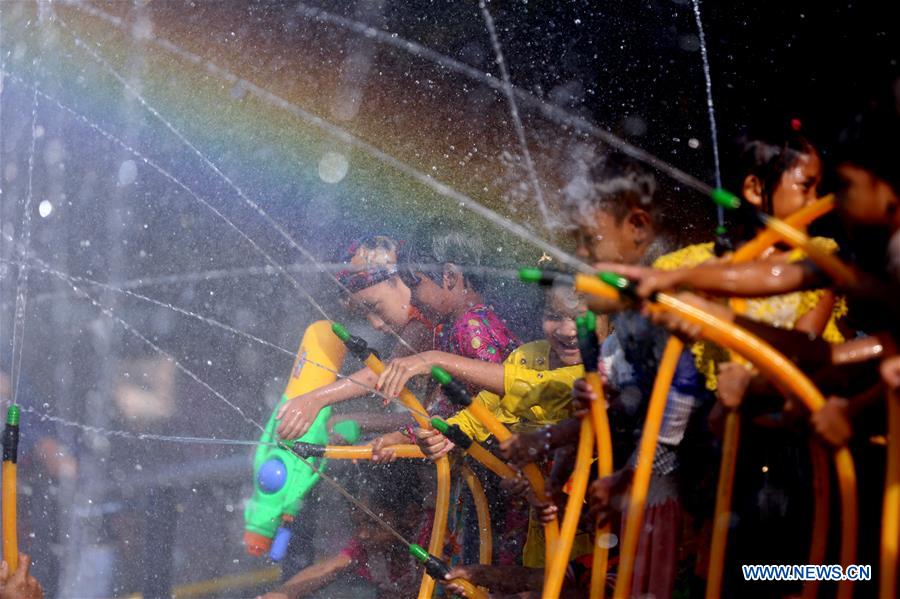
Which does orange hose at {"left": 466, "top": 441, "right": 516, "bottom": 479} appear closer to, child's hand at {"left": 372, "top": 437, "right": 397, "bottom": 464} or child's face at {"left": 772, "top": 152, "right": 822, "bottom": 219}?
child's hand at {"left": 372, "top": 437, "right": 397, "bottom": 464}

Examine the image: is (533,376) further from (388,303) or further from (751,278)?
(751,278)

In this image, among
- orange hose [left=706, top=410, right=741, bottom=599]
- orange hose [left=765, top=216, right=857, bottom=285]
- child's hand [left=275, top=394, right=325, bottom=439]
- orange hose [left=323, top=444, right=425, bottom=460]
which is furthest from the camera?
child's hand [left=275, top=394, right=325, bottom=439]

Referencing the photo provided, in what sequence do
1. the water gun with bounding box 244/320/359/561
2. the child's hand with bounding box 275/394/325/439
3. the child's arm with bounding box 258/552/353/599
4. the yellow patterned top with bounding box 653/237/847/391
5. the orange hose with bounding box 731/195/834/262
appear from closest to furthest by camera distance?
1. the orange hose with bounding box 731/195/834/262
2. the yellow patterned top with bounding box 653/237/847/391
3. the child's hand with bounding box 275/394/325/439
4. the child's arm with bounding box 258/552/353/599
5. the water gun with bounding box 244/320/359/561

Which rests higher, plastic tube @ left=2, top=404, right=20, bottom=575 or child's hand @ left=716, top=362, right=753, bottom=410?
child's hand @ left=716, top=362, right=753, bottom=410

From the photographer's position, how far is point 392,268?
434 centimetres

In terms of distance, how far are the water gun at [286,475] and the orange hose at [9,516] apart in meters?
1.59

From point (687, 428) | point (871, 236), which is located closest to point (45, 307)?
point (687, 428)

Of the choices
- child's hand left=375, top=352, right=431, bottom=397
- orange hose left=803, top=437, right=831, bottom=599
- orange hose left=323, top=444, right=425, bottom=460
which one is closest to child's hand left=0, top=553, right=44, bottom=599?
orange hose left=323, top=444, right=425, bottom=460

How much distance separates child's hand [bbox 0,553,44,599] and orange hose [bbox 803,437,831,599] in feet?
7.61

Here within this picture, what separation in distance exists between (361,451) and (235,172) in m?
3.85

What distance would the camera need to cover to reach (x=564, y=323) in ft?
11.5

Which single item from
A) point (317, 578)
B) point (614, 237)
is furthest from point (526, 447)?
point (317, 578)

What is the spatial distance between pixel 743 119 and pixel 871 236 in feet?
7.72

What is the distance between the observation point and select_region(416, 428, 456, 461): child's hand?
139 inches
